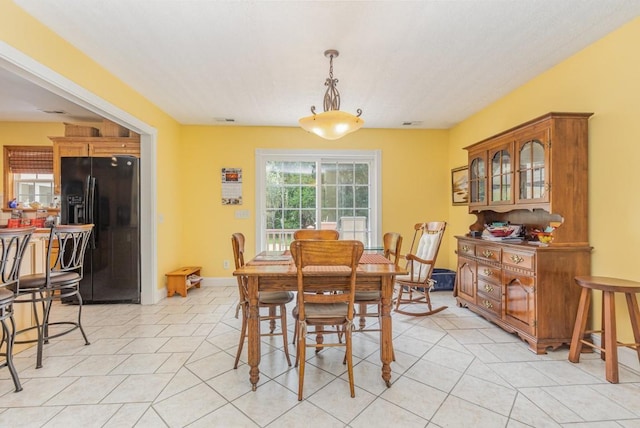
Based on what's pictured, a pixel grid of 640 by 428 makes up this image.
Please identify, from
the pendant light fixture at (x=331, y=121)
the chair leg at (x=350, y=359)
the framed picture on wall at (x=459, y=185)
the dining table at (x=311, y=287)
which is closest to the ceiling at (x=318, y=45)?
the pendant light fixture at (x=331, y=121)

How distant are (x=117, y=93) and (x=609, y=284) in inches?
176

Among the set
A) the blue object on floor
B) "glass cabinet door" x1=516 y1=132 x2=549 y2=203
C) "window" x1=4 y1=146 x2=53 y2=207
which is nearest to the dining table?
"glass cabinet door" x1=516 y1=132 x2=549 y2=203

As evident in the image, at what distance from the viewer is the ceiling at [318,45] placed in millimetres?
1952

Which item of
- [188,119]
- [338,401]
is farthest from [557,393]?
[188,119]

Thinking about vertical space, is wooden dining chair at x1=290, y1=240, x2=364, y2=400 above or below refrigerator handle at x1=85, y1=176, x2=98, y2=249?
below

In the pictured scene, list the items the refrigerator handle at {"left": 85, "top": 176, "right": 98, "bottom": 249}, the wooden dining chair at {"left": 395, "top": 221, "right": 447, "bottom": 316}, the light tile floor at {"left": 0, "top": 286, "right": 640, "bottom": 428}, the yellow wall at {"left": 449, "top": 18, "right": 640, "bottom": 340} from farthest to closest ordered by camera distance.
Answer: the refrigerator handle at {"left": 85, "top": 176, "right": 98, "bottom": 249} < the wooden dining chair at {"left": 395, "top": 221, "right": 447, "bottom": 316} < the yellow wall at {"left": 449, "top": 18, "right": 640, "bottom": 340} < the light tile floor at {"left": 0, "top": 286, "right": 640, "bottom": 428}

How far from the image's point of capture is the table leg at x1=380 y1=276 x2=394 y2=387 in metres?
1.94

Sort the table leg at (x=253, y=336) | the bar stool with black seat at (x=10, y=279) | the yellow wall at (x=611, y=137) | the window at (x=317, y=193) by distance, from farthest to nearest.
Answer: the window at (x=317, y=193), the yellow wall at (x=611, y=137), the table leg at (x=253, y=336), the bar stool with black seat at (x=10, y=279)

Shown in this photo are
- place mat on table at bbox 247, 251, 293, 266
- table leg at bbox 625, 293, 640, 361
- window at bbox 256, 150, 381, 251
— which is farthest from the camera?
window at bbox 256, 150, 381, 251

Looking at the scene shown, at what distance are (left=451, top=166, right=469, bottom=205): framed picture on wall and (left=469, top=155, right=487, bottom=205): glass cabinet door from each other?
69 cm

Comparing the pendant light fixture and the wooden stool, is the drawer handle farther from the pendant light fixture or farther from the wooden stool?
the pendant light fixture

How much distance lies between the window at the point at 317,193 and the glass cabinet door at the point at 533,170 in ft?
7.22

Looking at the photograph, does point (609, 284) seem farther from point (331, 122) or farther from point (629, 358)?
point (331, 122)

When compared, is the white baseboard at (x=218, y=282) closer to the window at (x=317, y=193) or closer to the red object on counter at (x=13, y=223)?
the window at (x=317, y=193)
